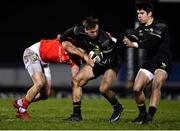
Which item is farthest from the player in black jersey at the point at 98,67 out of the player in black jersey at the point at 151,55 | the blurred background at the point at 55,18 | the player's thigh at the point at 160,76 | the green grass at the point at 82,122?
the blurred background at the point at 55,18

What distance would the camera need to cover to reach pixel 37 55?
49.9ft

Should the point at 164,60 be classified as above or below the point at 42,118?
above

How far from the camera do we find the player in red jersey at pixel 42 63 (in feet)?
48.4

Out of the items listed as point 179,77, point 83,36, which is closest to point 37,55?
point 83,36

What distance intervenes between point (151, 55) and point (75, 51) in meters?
1.40

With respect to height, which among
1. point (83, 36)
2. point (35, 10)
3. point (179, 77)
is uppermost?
point (83, 36)

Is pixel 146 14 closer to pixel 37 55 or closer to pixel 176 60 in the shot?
pixel 37 55

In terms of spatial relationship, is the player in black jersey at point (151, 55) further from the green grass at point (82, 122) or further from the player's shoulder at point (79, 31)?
the player's shoulder at point (79, 31)

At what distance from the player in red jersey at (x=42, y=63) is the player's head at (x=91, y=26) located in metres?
0.45

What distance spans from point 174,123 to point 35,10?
49.0 feet

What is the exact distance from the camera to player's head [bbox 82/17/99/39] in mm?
14094

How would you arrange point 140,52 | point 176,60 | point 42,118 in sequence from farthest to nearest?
point 176,60, point 140,52, point 42,118

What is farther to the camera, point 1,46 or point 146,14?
point 1,46

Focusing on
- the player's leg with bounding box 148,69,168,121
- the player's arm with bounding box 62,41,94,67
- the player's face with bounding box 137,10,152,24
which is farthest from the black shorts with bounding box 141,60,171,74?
the player's arm with bounding box 62,41,94,67
